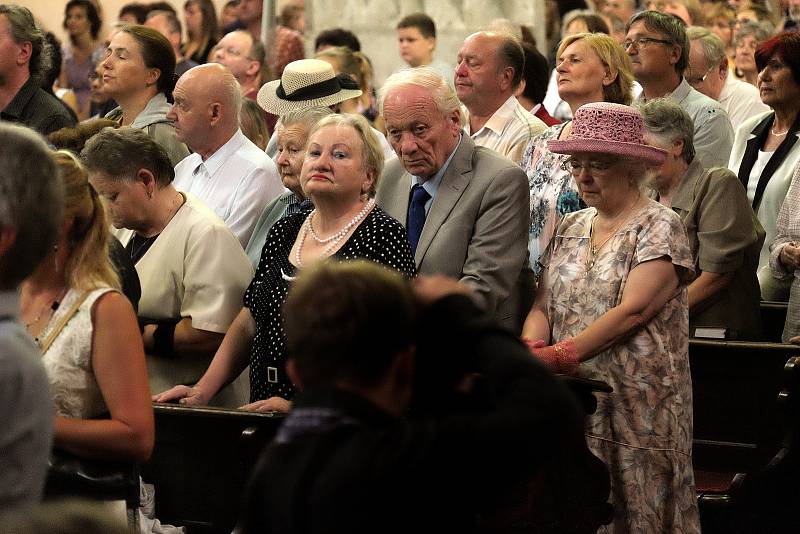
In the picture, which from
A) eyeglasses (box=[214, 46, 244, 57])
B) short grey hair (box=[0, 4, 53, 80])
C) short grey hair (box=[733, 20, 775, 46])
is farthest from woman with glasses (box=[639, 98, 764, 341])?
eyeglasses (box=[214, 46, 244, 57])

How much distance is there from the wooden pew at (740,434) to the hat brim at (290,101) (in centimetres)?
213

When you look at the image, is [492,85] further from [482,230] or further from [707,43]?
[707,43]

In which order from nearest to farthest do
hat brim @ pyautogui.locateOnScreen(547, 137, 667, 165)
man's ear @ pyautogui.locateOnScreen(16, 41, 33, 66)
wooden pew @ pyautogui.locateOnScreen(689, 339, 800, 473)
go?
hat brim @ pyautogui.locateOnScreen(547, 137, 667, 165), wooden pew @ pyautogui.locateOnScreen(689, 339, 800, 473), man's ear @ pyautogui.locateOnScreen(16, 41, 33, 66)

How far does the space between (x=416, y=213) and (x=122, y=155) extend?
99 centimetres

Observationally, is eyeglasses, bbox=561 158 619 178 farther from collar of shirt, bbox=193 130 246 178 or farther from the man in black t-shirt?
the man in black t-shirt

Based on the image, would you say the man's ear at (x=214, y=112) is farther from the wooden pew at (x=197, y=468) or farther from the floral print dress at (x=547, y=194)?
the wooden pew at (x=197, y=468)

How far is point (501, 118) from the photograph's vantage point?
5828mm

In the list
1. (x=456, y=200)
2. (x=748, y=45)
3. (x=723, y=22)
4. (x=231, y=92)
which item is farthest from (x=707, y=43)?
(x=456, y=200)

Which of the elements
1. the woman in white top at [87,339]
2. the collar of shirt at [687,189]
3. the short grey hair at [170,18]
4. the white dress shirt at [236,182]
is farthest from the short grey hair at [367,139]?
the short grey hair at [170,18]

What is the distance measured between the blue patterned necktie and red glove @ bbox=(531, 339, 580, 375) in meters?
0.65

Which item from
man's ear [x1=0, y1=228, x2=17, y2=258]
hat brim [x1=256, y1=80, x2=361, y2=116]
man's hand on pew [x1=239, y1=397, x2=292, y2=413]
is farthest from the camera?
hat brim [x1=256, y1=80, x2=361, y2=116]

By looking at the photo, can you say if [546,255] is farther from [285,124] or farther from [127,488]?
[127,488]

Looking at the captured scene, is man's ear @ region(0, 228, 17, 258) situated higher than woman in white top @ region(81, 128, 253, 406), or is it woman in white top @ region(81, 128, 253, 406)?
man's ear @ region(0, 228, 17, 258)

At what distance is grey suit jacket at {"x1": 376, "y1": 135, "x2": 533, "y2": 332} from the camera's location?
4.40 meters
